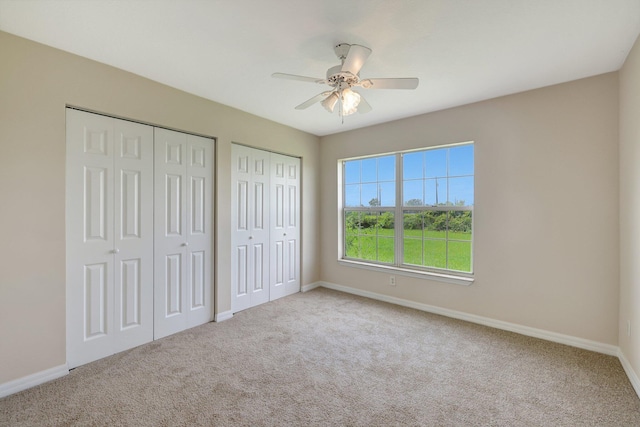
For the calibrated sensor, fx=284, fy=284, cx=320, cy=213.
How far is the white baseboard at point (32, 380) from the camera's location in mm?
1964

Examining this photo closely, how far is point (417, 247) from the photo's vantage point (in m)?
3.76

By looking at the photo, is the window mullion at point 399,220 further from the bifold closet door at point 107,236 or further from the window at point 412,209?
the bifold closet door at point 107,236

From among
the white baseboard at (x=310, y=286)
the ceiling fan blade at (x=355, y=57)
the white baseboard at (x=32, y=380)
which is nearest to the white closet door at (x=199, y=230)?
the white baseboard at (x=32, y=380)

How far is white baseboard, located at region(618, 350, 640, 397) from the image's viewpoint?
6.47ft

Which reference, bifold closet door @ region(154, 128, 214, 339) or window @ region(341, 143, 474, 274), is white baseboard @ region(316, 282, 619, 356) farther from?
bifold closet door @ region(154, 128, 214, 339)

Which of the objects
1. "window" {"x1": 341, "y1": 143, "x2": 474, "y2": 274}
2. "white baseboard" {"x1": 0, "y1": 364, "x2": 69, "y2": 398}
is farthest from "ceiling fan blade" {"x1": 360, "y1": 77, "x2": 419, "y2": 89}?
"white baseboard" {"x1": 0, "y1": 364, "x2": 69, "y2": 398}

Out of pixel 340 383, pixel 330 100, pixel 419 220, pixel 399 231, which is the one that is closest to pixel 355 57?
pixel 330 100

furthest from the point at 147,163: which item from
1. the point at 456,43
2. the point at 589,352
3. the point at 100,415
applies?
the point at 589,352

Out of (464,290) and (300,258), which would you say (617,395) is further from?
(300,258)

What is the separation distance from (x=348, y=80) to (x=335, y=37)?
0.29 meters

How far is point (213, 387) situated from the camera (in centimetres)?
206

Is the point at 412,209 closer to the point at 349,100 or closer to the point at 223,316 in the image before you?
the point at 349,100

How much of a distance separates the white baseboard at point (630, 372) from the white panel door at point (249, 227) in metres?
3.51

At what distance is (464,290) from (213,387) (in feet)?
9.06
